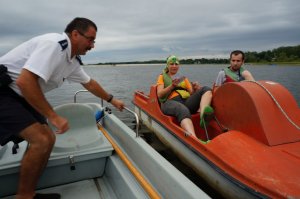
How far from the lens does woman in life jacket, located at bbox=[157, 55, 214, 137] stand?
4.31m

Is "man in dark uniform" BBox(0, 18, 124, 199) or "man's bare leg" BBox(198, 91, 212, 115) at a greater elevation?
"man in dark uniform" BBox(0, 18, 124, 199)

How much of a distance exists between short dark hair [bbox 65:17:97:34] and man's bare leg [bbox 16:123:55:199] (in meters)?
0.84

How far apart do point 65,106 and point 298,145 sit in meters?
2.90

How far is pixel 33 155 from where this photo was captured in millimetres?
2082

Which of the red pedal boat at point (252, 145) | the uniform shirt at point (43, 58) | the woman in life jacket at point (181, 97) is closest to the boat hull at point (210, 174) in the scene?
the red pedal boat at point (252, 145)

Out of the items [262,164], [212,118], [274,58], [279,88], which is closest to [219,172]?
[262,164]

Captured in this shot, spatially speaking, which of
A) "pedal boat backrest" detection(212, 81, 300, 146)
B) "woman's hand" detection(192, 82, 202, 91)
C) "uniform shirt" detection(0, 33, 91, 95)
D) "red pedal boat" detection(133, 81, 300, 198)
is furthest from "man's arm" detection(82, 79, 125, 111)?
"woman's hand" detection(192, 82, 202, 91)

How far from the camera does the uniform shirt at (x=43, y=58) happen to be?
6.09ft

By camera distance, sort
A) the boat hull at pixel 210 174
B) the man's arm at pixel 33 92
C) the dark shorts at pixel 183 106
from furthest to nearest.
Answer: the dark shorts at pixel 183 106
the boat hull at pixel 210 174
the man's arm at pixel 33 92

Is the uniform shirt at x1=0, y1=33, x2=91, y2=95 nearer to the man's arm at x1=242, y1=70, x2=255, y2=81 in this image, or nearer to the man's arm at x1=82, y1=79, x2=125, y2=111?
the man's arm at x1=82, y1=79, x2=125, y2=111

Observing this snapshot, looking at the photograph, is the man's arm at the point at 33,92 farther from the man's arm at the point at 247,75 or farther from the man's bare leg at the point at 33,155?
the man's arm at the point at 247,75

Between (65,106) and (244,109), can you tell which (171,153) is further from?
(65,106)

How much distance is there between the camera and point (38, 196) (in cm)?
238

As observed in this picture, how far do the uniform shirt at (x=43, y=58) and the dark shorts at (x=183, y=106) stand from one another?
8.52 feet
